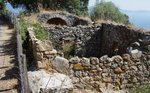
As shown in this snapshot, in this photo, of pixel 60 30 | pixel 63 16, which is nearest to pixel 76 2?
pixel 63 16

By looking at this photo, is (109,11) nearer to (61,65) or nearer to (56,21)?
(56,21)

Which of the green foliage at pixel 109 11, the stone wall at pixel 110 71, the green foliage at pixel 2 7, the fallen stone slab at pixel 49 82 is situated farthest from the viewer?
the green foliage at pixel 109 11

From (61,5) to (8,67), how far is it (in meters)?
34.2

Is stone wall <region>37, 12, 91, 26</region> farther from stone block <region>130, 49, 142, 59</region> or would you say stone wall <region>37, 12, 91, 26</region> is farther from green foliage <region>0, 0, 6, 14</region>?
stone block <region>130, 49, 142, 59</region>

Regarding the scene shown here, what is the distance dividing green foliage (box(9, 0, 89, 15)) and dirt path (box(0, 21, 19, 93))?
72.8 ft

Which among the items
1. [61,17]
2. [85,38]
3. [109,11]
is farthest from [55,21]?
[109,11]

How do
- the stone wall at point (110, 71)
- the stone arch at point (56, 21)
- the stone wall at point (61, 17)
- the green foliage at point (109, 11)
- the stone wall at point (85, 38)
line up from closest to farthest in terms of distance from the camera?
the stone wall at point (110, 71) < the stone wall at point (85, 38) < the stone wall at point (61, 17) < the stone arch at point (56, 21) < the green foliage at point (109, 11)

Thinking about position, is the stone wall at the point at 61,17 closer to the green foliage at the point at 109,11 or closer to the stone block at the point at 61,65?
the stone block at the point at 61,65

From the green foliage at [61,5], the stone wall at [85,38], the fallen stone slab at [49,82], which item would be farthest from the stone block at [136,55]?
the green foliage at [61,5]

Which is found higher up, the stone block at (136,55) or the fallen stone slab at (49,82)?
the stone block at (136,55)

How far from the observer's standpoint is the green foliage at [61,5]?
40812mm

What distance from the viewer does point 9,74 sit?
10.6 m

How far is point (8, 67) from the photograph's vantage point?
38.5ft

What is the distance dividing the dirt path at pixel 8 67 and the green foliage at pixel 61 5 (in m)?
22.2
